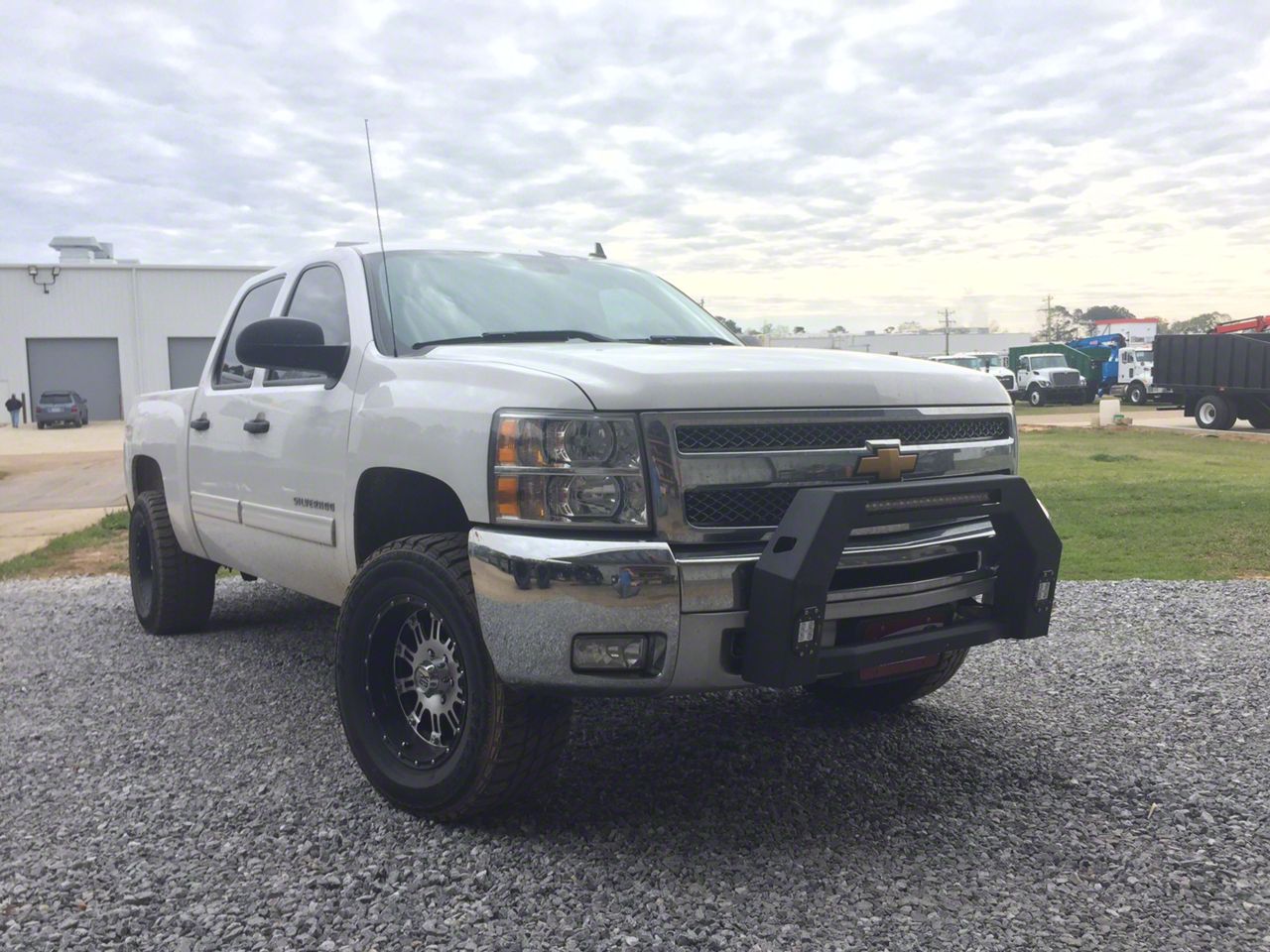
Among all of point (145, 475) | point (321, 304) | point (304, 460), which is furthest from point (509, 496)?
point (145, 475)

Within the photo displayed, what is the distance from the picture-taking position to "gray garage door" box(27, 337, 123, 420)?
150ft

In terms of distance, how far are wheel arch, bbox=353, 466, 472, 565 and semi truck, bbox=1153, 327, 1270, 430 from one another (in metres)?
24.4

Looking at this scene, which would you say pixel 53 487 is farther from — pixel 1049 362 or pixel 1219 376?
pixel 1049 362

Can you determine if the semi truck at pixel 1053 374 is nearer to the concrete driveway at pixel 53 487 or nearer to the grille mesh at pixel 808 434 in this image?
the concrete driveway at pixel 53 487

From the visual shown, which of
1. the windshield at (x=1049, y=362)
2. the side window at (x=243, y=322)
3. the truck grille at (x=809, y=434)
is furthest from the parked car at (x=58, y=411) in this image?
the truck grille at (x=809, y=434)

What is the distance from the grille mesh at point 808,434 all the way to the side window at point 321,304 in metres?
1.75

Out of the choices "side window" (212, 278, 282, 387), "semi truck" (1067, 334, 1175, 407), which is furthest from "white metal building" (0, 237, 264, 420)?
"side window" (212, 278, 282, 387)

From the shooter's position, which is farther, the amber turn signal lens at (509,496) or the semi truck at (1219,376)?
the semi truck at (1219,376)

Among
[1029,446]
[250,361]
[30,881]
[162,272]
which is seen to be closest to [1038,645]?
[250,361]

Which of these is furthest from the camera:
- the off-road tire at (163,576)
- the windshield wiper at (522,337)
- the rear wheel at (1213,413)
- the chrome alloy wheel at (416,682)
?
the rear wheel at (1213,413)

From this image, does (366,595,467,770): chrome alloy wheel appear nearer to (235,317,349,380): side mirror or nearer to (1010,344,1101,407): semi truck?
(235,317,349,380): side mirror

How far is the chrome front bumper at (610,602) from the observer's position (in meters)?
3.04

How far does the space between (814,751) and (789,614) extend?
141 centimetres

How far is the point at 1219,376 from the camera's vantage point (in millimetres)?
25391
